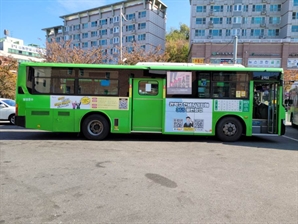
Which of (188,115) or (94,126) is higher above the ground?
(188,115)

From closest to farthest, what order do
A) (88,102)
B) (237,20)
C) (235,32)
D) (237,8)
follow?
1. (88,102)
2. (237,8)
3. (237,20)
4. (235,32)

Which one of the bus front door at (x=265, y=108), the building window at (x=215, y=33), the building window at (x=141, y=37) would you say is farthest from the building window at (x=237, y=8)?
the bus front door at (x=265, y=108)

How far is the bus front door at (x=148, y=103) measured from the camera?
8992 mm

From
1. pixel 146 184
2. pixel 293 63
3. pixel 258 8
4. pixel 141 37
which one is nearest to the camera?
pixel 146 184

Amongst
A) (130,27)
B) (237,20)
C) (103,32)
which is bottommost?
(237,20)

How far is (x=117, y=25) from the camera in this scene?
2621 inches

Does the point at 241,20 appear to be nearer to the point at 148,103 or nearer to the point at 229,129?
the point at 229,129

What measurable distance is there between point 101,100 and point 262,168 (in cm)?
588

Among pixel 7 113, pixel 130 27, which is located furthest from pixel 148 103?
pixel 130 27

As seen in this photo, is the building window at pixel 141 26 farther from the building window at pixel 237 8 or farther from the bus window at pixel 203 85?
the bus window at pixel 203 85

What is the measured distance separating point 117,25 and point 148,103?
62921 mm

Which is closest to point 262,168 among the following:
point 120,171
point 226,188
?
point 226,188

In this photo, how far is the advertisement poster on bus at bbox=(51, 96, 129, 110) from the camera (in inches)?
354

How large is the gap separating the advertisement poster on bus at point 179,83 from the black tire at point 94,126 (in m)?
2.73
